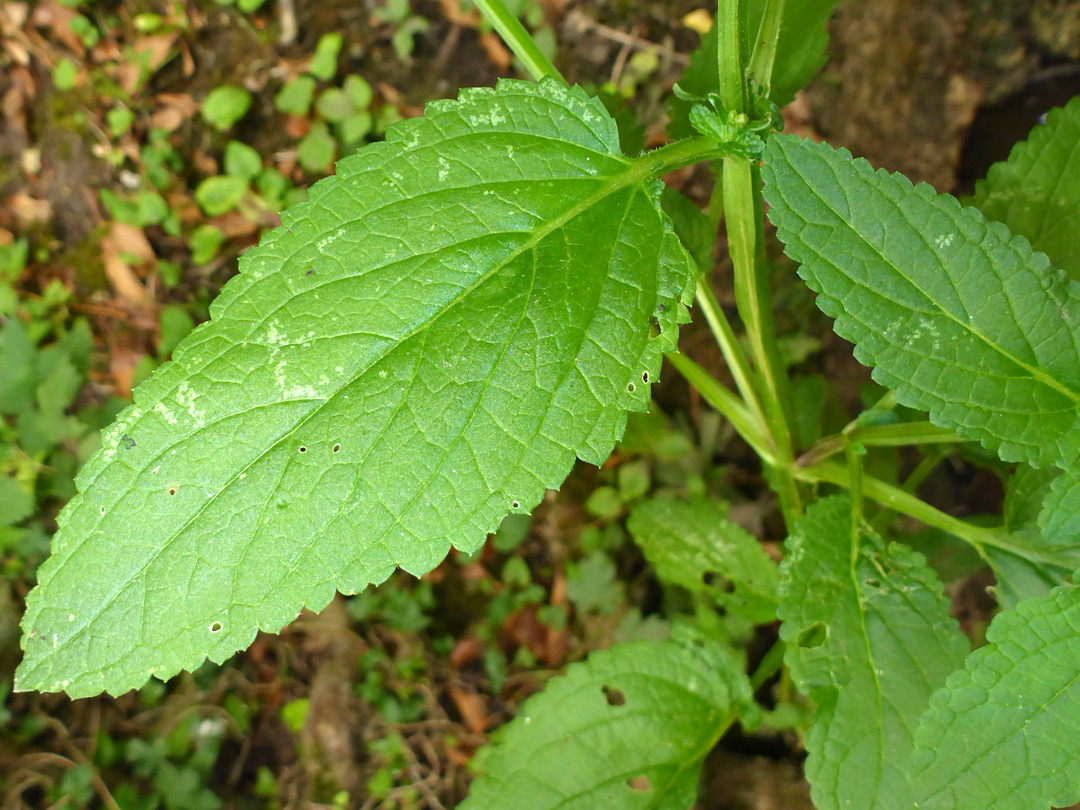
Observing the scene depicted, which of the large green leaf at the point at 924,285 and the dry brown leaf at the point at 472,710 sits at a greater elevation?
the large green leaf at the point at 924,285

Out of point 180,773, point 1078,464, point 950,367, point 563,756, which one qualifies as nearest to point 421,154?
point 950,367

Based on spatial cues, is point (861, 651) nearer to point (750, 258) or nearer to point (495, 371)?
point (750, 258)

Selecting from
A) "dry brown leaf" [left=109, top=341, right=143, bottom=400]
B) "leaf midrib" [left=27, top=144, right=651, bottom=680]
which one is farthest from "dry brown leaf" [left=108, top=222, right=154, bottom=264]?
"leaf midrib" [left=27, top=144, right=651, bottom=680]

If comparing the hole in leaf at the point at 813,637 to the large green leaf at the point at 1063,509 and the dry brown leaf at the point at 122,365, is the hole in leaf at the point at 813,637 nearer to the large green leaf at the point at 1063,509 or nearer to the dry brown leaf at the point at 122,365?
the large green leaf at the point at 1063,509

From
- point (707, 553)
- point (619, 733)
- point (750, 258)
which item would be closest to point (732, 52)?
point (750, 258)

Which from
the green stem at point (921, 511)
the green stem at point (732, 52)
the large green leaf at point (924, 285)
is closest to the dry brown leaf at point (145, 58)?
the green stem at point (732, 52)

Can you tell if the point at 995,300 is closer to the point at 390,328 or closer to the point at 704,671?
the point at 390,328
